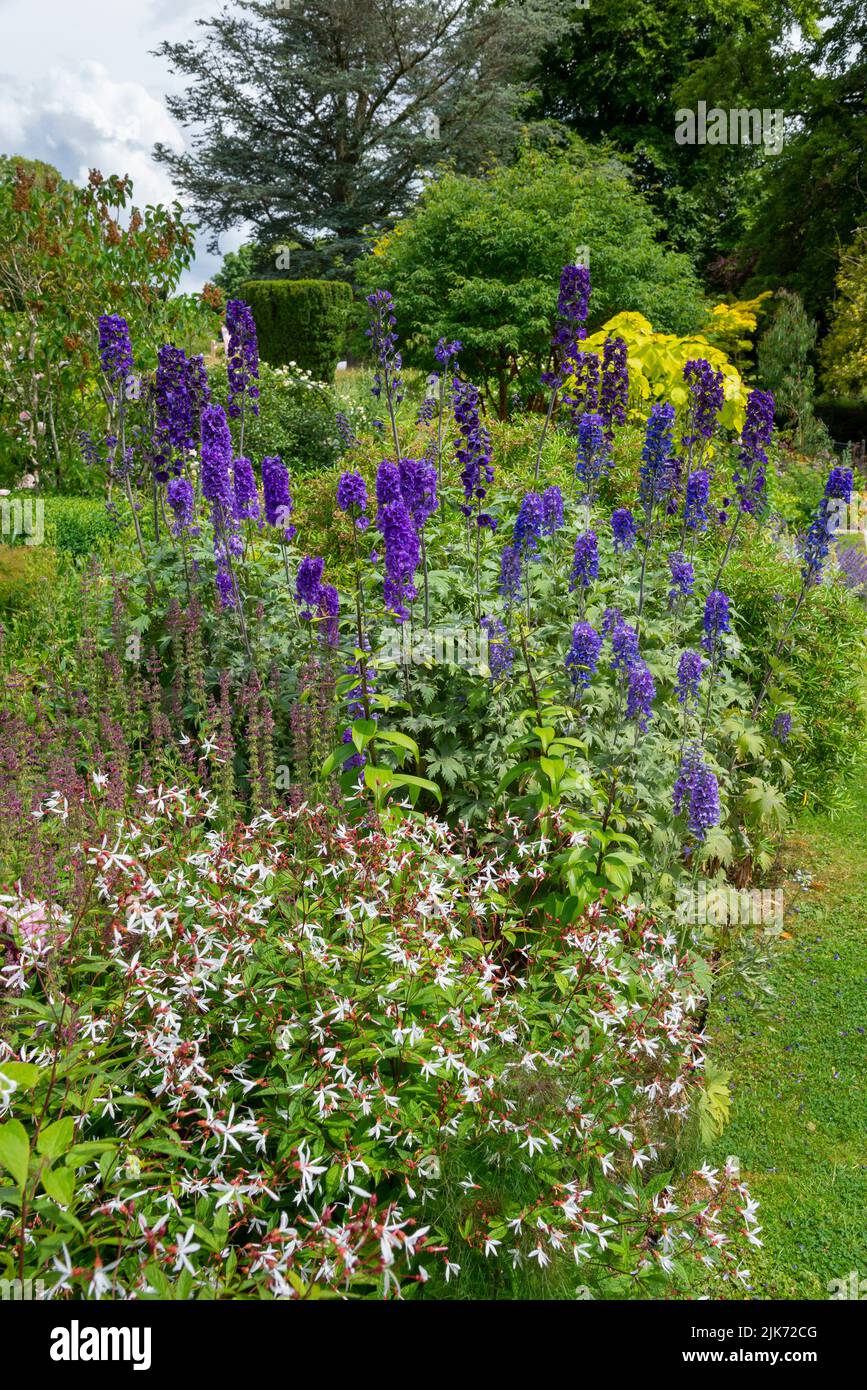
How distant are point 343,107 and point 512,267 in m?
16.6

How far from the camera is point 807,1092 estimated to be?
12.0 feet

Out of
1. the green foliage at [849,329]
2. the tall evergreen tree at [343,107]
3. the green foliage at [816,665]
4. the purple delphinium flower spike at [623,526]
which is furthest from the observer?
the tall evergreen tree at [343,107]

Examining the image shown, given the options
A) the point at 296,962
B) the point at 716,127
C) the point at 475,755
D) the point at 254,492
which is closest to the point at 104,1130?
the point at 296,962

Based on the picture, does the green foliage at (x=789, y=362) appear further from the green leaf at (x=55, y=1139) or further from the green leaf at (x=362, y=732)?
the green leaf at (x=55, y=1139)

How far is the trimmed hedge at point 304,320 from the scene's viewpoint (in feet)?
62.7

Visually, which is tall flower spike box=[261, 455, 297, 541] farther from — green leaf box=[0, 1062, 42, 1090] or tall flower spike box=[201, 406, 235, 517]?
green leaf box=[0, 1062, 42, 1090]

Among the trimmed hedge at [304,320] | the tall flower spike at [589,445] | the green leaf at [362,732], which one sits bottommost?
the green leaf at [362,732]

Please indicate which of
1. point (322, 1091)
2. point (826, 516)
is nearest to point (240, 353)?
point (826, 516)

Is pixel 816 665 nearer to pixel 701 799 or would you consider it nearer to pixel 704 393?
pixel 704 393

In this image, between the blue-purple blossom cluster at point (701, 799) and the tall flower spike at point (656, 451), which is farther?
the tall flower spike at point (656, 451)

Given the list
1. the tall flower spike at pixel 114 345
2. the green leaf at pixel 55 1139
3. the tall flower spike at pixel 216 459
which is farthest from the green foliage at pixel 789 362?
the green leaf at pixel 55 1139

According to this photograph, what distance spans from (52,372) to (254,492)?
22.1ft

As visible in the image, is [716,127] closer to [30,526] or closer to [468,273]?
[468,273]

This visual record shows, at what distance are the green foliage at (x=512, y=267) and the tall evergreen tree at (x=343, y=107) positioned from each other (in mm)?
11979
